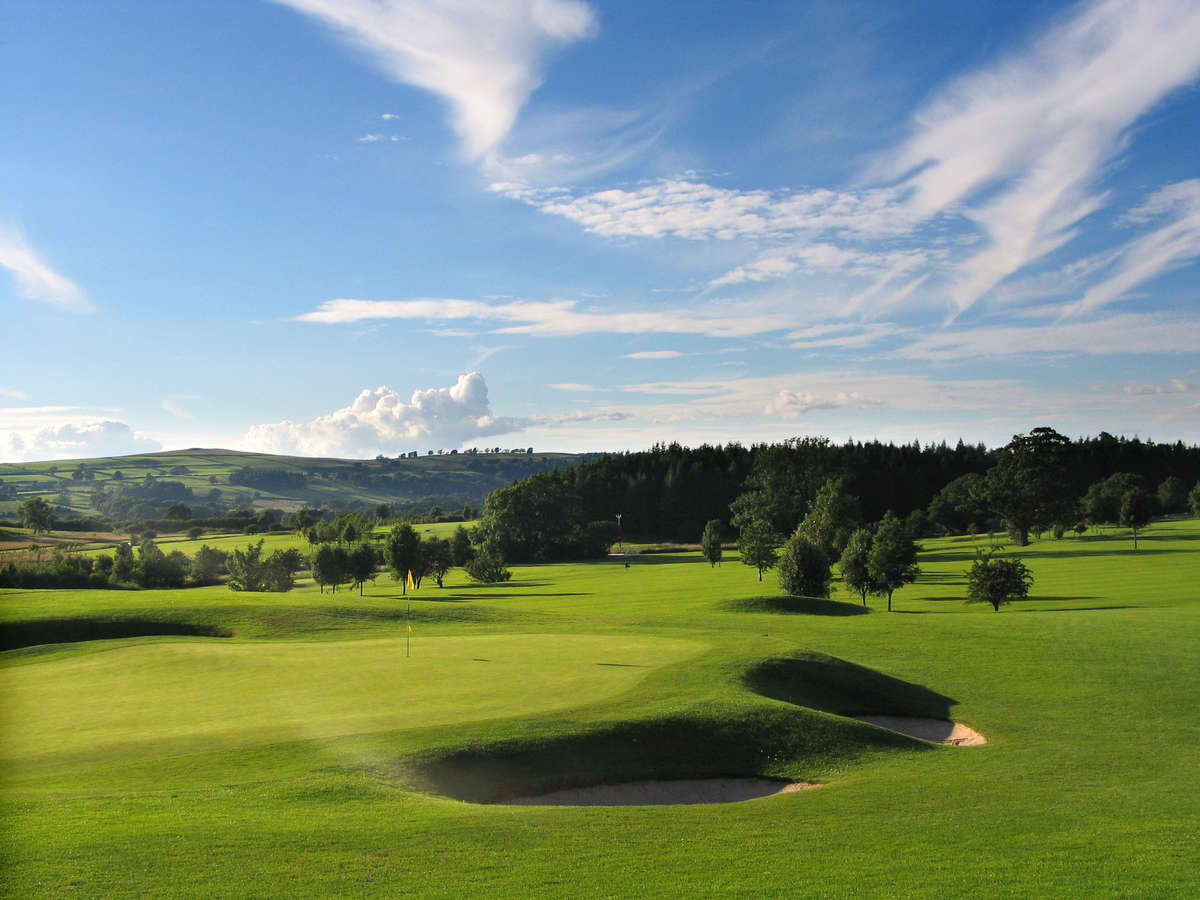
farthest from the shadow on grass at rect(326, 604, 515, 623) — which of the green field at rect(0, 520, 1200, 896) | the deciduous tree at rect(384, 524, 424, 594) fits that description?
the deciduous tree at rect(384, 524, 424, 594)

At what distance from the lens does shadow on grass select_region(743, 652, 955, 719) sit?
27.3 m

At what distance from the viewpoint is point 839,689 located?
28750 millimetres

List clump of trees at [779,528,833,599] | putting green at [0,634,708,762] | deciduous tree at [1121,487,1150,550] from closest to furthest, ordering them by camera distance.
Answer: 1. putting green at [0,634,708,762]
2. clump of trees at [779,528,833,599]
3. deciduous tree at [1121,487,1150,550]

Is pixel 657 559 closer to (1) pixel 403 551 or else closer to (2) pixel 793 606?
(1) pixel 403 551

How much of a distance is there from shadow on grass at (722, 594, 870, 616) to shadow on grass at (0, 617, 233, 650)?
99.0ft

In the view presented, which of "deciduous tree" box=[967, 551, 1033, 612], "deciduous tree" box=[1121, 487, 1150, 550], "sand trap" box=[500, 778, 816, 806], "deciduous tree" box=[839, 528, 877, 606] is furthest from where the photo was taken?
"deciduous tree" box=[1121, 487, 1150, 550]

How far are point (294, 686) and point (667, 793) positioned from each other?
489 inches

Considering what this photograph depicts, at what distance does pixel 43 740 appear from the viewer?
63.7ft

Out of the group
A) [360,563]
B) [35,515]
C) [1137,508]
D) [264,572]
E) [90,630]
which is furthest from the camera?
[35,515]

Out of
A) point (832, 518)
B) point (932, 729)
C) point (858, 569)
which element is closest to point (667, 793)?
point (932, 729)

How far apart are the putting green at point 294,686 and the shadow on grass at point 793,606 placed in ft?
61.2

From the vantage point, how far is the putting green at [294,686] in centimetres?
1994

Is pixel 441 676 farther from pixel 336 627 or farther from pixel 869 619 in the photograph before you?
pixel 869 619

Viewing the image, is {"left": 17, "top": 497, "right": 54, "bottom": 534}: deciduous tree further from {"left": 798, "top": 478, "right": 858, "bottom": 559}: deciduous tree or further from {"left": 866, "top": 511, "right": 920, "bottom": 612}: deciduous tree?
{"left": 866, "top": 511, "right": 920, "bottom": 612}: deciduous tree
